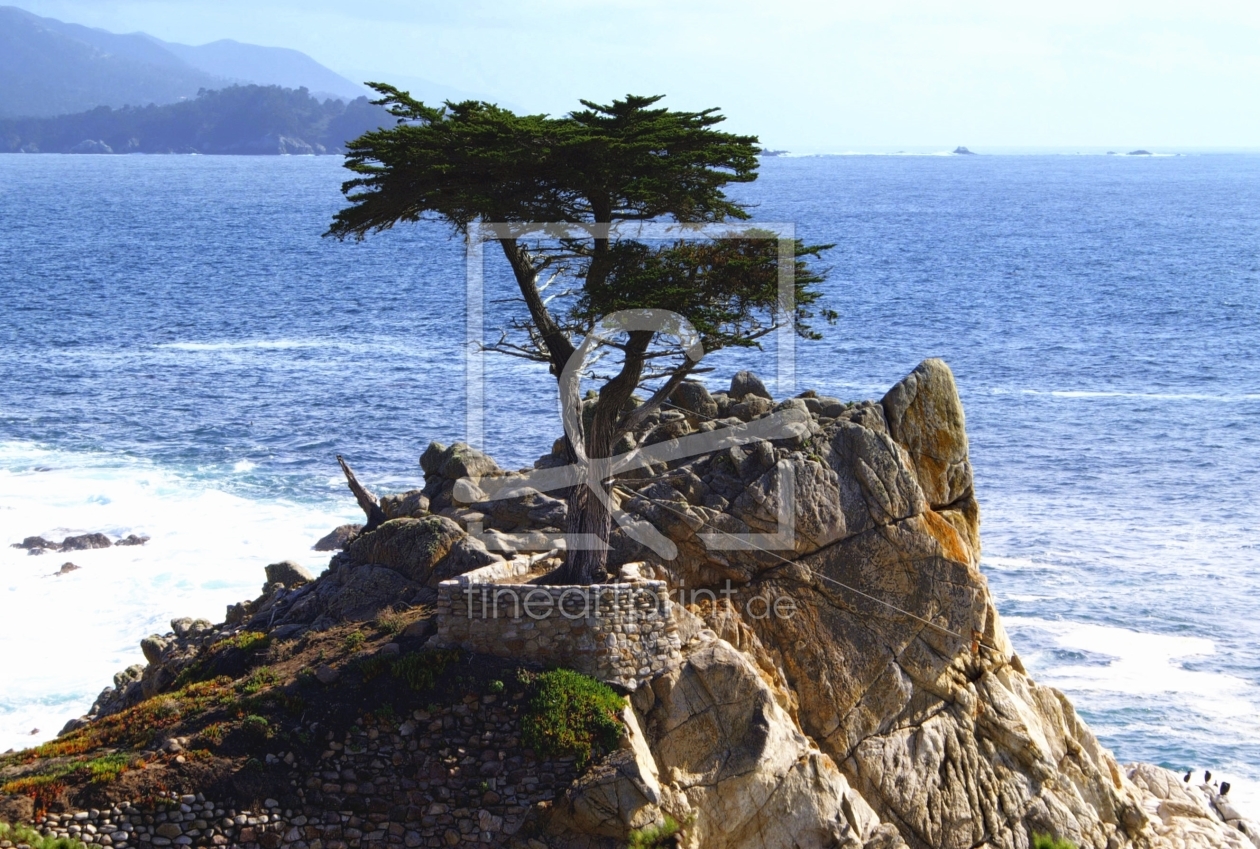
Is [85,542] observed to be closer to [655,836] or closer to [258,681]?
[258,681]

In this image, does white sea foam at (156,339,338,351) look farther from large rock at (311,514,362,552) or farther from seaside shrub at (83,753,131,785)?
seaside shrub at (83,753,131,785)

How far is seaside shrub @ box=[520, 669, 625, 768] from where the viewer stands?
66.1 ft

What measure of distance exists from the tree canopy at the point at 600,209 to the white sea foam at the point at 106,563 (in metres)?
17.0

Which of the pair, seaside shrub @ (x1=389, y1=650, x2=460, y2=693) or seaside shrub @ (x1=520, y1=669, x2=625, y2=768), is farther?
seaside shrub @ (x1=389, y1=650, x2=460, y2=693)

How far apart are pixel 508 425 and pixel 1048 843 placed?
32.4 metres

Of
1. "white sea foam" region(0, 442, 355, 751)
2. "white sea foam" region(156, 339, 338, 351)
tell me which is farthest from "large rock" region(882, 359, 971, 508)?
"white sea foam" region(156, 339, 338, 351)

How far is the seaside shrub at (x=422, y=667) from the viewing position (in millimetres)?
20625

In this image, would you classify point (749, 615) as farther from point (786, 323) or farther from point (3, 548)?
point (3, 548)

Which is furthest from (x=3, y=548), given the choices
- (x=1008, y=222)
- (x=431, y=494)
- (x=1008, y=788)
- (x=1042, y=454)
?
(x=1008, y=222)

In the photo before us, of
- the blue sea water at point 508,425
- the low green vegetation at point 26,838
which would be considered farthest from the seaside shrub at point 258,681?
the blue sea water at point 508,425

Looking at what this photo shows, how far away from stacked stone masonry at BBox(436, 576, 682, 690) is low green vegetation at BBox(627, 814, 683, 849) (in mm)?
2368

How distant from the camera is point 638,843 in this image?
19719 mm

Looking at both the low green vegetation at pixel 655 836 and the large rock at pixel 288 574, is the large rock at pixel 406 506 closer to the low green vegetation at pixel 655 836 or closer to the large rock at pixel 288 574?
the large rock at pixel 288 574

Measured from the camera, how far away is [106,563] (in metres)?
41.3
